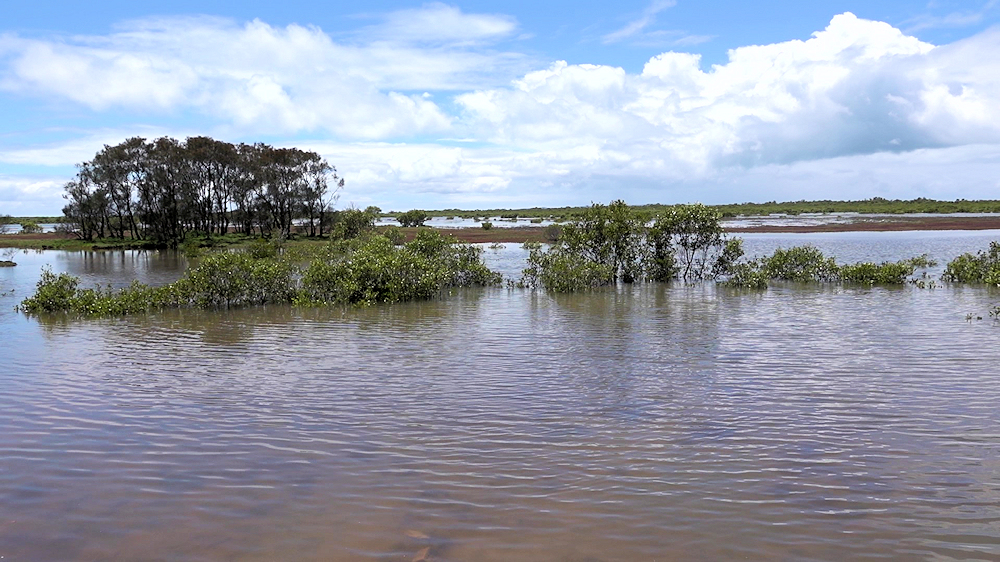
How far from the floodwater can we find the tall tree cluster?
5794cm

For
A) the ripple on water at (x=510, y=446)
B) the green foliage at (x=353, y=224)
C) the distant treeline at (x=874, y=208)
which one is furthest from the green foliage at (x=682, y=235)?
the distant treeline at (x=874, y=208)

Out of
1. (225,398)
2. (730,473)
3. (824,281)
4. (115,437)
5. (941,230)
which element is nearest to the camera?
(730,473)

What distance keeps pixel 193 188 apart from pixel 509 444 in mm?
72473

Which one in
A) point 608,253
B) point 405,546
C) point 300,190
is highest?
point 300,190

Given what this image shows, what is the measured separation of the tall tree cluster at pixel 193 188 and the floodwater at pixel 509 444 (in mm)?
57938

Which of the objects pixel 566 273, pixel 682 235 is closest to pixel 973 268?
pixel 682 235

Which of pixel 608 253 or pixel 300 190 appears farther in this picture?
pixel 300 190

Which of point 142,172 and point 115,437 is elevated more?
point 142,172

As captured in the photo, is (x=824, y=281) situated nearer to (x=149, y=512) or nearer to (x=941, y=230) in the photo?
(x=149, y=512)

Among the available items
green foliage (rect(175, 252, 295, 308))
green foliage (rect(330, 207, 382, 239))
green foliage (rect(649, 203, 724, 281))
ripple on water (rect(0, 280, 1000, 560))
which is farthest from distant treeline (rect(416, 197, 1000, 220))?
ripple on water (rect(0, 280, 1000, 560))

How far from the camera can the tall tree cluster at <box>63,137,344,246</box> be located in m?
68.7

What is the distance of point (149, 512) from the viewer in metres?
6.69

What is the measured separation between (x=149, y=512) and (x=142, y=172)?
71.6 metres

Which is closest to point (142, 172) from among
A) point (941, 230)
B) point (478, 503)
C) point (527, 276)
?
point (527, 276)
